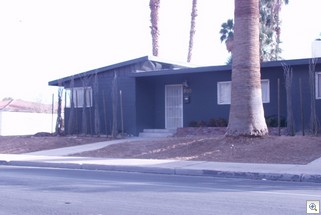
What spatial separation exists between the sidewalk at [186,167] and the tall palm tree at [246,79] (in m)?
2.67

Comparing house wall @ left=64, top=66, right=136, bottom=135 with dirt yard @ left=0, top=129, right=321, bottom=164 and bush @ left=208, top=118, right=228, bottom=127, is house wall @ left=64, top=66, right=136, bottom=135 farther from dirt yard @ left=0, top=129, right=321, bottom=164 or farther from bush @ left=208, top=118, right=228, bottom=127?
dirt yard @ left=0, top=129, right=321, bottom=164

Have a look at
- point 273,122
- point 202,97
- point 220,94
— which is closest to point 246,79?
point 273,122

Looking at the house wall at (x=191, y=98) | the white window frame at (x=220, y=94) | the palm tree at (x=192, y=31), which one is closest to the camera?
the white window frame at (x=220, y=94)

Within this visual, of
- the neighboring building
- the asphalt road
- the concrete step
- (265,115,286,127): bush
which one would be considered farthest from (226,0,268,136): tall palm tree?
the neighboring building

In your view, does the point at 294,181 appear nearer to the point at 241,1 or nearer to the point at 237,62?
the point at 237,62

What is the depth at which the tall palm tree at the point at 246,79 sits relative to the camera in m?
19.0

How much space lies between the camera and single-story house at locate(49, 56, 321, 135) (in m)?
25.8

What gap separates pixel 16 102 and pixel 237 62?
41.6 metres

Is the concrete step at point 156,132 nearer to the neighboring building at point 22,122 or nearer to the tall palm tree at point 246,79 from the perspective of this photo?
the tall palm tree at point 246,79

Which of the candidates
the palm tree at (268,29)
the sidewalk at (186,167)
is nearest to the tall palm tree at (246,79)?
the sidewalk at (186,167)

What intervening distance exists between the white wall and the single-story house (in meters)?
10.3

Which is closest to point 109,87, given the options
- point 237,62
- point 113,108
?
point 113,108

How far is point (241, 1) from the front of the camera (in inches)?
762

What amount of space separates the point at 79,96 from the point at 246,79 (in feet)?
42.0
